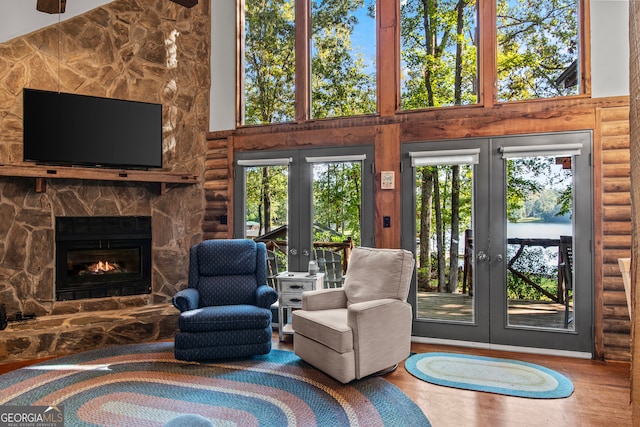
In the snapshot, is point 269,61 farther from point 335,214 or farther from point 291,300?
→ point 291,300

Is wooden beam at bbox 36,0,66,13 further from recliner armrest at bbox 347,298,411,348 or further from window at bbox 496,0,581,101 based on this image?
window at bbox 496,0,581,101

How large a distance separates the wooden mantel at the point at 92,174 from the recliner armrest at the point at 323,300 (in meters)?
2.04

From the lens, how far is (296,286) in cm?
411

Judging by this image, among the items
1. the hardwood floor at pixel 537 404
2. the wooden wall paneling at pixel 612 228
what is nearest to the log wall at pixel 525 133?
the wooden wall paneling at pixel 612 228

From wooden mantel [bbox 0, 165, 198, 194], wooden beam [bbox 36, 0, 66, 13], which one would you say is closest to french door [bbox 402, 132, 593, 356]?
wooden mantel [bbox 0, 165, 198, 194]

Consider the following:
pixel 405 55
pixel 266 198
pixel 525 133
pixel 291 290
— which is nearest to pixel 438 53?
pixel 405 55

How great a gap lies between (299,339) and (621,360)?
2.86 m

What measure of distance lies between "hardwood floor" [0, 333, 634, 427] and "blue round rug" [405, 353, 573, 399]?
70mm

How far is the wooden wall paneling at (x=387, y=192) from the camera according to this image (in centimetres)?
414

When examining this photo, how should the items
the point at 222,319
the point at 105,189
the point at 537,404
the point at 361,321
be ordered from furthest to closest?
the point at 105,189 < the point at 222,319 < the point at 361,321 < the point at 537,404

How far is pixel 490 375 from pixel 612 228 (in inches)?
68.5

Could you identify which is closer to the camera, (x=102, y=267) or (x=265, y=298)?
(x=265, y=298)

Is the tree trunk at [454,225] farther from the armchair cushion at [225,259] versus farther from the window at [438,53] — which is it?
the armchair cushion at [225,259]

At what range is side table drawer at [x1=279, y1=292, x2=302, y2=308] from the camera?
13.5 ft
